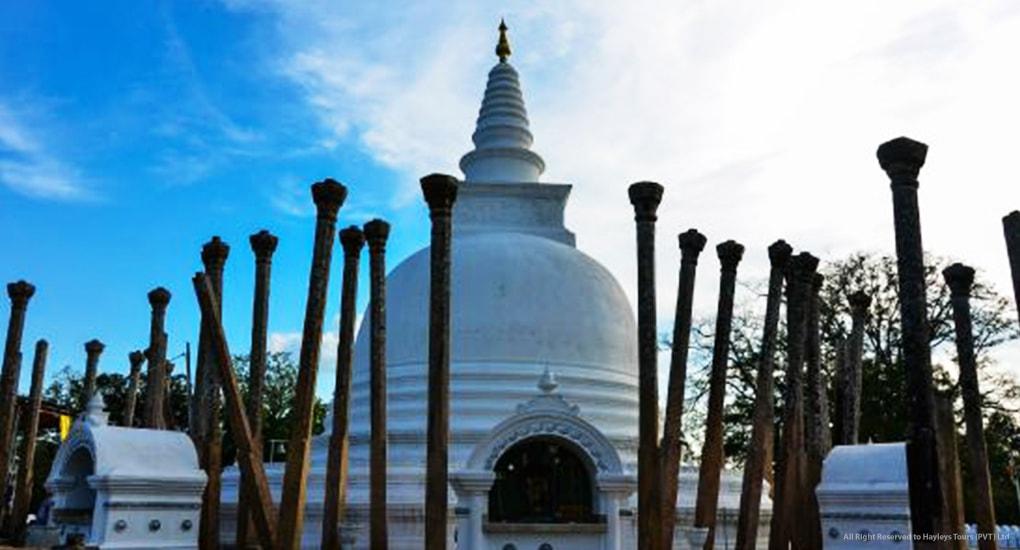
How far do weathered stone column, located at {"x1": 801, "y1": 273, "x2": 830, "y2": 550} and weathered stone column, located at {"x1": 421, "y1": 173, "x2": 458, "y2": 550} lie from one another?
5.97m

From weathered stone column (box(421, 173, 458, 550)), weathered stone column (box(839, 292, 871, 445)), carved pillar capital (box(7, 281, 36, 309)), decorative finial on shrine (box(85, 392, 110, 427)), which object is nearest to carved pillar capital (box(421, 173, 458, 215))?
weathered stone column (box(421, 173, 458, 550))

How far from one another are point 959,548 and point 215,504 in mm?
11735

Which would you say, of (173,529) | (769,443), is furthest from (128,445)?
(769,443)

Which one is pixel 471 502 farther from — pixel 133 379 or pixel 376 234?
pixel 133 379

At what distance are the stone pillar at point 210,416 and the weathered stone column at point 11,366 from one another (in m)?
4.91

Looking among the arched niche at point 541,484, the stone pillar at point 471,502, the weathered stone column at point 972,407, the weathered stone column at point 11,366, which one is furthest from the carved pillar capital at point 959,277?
the weathered stone column at point 11,366

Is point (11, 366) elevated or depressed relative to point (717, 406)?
elevated

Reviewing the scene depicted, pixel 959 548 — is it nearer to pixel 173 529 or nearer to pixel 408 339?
pixel 173 529

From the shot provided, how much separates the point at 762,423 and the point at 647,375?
2.56 m

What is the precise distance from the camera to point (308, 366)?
1504 cm

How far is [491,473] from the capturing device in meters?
18.6

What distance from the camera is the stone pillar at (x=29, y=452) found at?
2069 centimetres

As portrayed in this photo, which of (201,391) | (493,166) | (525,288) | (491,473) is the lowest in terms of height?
(491,473)

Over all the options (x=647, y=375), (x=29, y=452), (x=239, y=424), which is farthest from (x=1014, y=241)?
(x=29, y=452)
